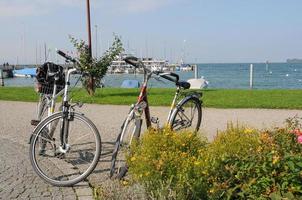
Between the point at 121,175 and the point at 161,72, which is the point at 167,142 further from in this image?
the point at 161,72

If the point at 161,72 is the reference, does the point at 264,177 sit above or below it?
below

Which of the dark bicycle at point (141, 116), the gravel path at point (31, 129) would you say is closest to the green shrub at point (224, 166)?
the dark bicycle at point (141, 116)

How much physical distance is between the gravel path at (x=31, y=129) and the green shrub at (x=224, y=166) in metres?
1.10

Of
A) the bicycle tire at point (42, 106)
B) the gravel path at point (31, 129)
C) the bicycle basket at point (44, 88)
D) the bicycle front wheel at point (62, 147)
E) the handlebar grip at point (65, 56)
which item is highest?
the handlebar grip at point (65, 56)

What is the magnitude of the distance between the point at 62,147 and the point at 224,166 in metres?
2.61

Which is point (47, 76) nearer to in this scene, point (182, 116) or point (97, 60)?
point (182, 116)

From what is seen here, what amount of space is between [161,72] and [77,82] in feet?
3.75

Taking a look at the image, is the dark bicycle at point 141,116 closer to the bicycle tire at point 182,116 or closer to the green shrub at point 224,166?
the bicycle tire at point 182,116

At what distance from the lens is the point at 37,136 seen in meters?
5.32

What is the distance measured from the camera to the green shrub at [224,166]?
345 cm

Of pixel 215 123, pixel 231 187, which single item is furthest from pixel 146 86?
pixel 215 123

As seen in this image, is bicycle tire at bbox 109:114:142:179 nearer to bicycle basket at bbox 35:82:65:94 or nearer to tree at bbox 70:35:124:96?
bicycle basket at bbox 35:82:65:94

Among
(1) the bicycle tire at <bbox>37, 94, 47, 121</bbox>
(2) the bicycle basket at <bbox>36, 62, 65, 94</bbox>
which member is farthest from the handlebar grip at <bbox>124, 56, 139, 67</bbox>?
(1) the bicycle tire at <bbox>37, 94, 47, 121</bbox>

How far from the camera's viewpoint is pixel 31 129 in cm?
1002
